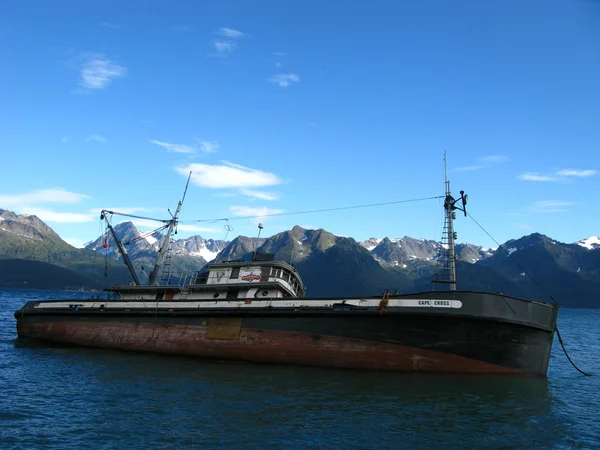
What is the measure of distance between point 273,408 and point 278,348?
8.22 metres

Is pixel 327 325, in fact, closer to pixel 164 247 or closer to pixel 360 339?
pixel 360 339

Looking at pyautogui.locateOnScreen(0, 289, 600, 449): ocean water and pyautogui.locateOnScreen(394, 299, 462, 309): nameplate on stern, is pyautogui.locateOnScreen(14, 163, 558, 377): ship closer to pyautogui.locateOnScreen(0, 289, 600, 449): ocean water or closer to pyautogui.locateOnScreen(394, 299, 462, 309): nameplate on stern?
pyautogui.locateOnScreen(394, 299, 462, 309): nameplate on stern

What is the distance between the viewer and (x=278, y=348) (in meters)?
24.7

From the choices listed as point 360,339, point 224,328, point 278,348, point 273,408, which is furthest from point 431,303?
point 224,328

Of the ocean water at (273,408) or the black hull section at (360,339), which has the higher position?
the black hull section at (360,339)

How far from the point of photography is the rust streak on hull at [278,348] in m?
22.9

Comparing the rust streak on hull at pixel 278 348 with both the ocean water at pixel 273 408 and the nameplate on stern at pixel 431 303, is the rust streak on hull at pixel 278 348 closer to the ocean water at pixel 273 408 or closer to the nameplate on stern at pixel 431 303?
the ocean water at pixel 273 408

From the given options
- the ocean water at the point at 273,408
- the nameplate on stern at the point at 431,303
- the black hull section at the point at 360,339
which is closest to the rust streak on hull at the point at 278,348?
the black hull section at the point at 360,339

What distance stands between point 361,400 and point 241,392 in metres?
4.97

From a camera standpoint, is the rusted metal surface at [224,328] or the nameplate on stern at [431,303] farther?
the rusted metal surface at [224,328]

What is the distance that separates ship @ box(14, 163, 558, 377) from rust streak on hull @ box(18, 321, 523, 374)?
52 millimetres

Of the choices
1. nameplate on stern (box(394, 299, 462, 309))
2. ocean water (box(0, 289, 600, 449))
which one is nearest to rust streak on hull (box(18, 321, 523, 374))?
ocean water (box(0, 289, 600, 449))

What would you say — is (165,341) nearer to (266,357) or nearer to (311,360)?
(266,357)

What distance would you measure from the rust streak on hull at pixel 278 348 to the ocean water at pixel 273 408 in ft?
2.24
